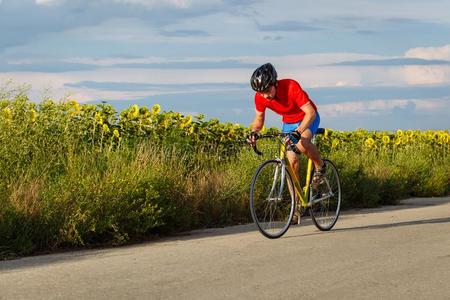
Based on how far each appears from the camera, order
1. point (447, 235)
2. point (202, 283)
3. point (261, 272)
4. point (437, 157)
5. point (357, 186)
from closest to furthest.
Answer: point (202, 283)
point (261, 272)
point (447, 235)
point (357, 186)
point (437, 157)

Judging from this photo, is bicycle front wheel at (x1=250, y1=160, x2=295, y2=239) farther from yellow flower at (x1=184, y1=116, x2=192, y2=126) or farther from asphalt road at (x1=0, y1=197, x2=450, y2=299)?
yellow flower at (x1=184, y1=116, x2=192, y2=126)

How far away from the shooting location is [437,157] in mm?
27422

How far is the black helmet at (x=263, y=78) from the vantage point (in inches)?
400

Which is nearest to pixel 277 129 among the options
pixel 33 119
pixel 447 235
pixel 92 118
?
pixel 92 118

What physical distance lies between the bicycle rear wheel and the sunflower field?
1.53m

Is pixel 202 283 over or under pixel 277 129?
under

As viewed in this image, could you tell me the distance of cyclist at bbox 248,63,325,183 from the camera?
10242 mm

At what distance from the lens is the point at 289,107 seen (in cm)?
1066

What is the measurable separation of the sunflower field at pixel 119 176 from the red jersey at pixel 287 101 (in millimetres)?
1892

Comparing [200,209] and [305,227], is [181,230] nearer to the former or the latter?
[200,209]

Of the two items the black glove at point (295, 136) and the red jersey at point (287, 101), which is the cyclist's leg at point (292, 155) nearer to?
the red jersey at point (287, 101)

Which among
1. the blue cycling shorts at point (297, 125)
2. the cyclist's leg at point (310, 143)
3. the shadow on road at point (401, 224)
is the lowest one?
the shadow on road at point (401, 224)

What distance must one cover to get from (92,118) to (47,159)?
2.42m

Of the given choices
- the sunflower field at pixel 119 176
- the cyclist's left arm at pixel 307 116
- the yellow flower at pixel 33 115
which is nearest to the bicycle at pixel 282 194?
the cyclist's left arm at pixel 307 116
